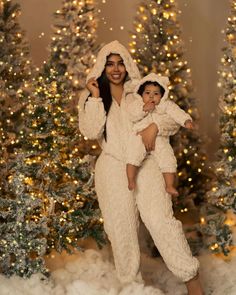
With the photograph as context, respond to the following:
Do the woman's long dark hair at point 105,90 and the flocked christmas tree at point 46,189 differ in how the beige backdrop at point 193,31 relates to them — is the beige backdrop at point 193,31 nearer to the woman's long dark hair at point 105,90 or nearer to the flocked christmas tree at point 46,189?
the flocked christmas tree at point 46,189

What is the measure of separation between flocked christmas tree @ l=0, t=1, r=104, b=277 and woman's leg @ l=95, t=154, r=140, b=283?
2.03ft

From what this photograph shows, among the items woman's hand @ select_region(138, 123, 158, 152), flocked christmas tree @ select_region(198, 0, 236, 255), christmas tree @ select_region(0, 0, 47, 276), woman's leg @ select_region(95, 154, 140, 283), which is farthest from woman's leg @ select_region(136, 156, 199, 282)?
flocked christmas tree @ select_region(198, 0, 236, 255)

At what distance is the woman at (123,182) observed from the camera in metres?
4.12

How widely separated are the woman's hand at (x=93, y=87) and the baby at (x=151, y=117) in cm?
28

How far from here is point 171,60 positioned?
5.97m

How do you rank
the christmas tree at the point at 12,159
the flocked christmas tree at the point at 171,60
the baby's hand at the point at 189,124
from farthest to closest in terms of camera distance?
the flocked christmas tree at the point at 171,60 → the christmas tree at the point at 12,159 → the baby's hand at the point at 189,124

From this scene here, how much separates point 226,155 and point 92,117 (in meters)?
1.73

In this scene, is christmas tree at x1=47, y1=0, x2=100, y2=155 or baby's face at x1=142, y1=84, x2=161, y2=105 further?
christmas tree at x1=47, y1=0, x2=100, y2=155

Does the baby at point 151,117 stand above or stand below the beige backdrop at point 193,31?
below

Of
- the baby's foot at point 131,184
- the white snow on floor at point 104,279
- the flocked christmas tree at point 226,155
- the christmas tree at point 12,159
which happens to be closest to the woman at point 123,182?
the baby's foot at point 131,184

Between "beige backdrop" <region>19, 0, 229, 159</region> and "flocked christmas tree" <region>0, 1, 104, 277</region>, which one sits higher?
"beige backdrop" <region>19, 0, 229, 159</region>

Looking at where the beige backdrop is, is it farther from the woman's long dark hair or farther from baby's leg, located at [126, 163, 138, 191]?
baby's leg, located at [126, 163, 138, 191]

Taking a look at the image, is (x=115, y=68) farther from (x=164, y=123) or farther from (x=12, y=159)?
(x=12, y=159)

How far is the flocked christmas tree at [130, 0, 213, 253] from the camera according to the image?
5.93 m
